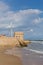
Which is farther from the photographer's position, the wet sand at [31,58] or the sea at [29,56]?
the sea at [29,56]

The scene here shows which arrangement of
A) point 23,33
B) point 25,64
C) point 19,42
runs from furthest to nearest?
1. point 23,33
2. point 19,42
3. point 25,64

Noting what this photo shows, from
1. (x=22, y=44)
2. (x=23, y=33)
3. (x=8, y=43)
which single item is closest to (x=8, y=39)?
(x=8, y=43)

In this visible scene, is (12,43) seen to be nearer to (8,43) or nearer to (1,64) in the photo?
(8,43)

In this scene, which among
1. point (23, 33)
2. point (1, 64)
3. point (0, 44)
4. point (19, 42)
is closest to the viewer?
point (1, 64)

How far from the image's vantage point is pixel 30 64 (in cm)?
1391

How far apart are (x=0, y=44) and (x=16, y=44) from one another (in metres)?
4.63

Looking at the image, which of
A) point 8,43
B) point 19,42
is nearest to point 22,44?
point 19,42

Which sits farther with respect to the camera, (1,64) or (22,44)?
(22,44)

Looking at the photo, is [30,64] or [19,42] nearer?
[30,64]

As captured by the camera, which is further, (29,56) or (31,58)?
(29,56)

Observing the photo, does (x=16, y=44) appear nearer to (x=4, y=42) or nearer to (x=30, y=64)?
(x=4, y=42)

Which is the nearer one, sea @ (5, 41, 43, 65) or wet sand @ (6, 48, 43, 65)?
wet sand @ (6, 48, 43, 65)

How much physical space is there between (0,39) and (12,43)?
3.46m

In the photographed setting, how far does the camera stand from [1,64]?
1312cm
